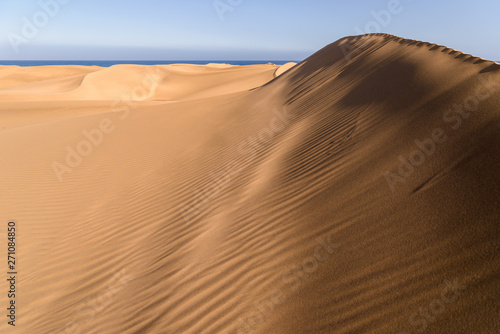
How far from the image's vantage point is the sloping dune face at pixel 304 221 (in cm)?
236

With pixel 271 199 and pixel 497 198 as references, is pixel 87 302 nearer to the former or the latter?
pixel 271 199

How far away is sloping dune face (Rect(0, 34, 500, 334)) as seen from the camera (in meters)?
2.36

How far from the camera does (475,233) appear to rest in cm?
234

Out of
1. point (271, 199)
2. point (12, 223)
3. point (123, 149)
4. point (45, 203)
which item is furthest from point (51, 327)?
point (123, 149)

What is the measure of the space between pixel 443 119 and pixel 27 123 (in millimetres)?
14962

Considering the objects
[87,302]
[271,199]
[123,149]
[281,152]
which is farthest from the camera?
[123,149]
